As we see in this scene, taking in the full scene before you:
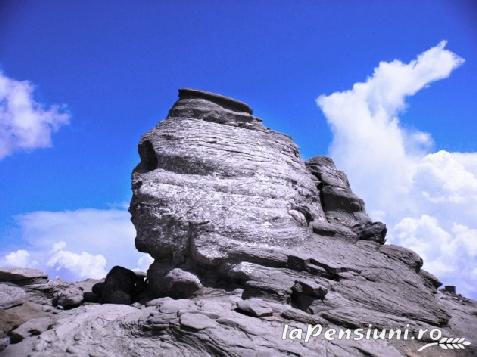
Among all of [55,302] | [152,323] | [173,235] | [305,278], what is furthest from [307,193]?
[55,302]

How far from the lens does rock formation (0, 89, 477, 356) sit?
44.9 feet

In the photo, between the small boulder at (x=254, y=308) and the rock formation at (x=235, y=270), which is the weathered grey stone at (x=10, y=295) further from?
the small boulder at (x=254, y=308)

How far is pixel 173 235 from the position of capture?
64.4 feet

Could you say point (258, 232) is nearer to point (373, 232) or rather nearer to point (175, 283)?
point (175, 283)

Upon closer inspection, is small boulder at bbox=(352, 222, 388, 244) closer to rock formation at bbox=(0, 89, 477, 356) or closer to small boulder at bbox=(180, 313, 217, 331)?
rock formation at bbox=(0, 89, 477, 356)

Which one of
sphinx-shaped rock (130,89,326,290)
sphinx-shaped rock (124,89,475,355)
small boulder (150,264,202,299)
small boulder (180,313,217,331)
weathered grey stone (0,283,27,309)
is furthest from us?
sphinx-shaped rock (130,89,326,290)

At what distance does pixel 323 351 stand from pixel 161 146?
49.4ft

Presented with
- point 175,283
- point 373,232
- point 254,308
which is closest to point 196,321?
point 254,308

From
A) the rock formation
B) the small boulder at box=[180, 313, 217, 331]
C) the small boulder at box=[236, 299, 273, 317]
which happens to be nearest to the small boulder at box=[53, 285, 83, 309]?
the rock formation

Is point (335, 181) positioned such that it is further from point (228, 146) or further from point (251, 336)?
point (251, 336)

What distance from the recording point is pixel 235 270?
57.6 feet

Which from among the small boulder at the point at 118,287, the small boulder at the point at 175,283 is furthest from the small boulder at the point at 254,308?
the small boulder at the point at 118,287

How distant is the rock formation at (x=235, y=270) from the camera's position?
13.7 metres

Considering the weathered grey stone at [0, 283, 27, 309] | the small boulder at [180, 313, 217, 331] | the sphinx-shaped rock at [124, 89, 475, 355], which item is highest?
the sphinx-shaped rock at [124, 89, 475, 355]
